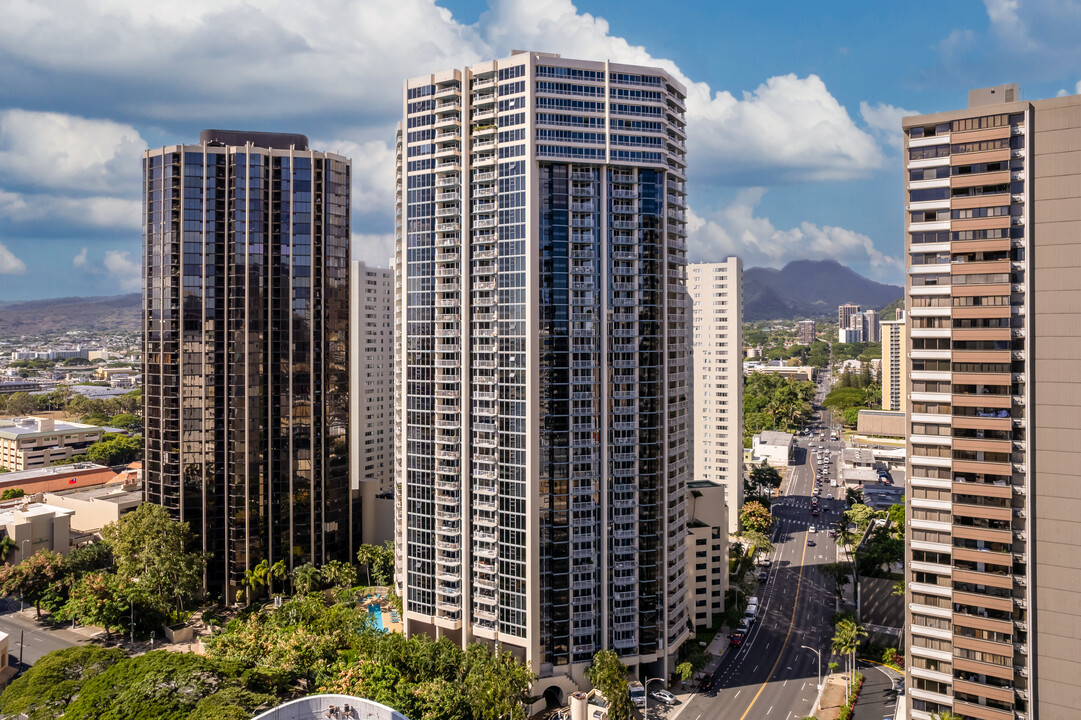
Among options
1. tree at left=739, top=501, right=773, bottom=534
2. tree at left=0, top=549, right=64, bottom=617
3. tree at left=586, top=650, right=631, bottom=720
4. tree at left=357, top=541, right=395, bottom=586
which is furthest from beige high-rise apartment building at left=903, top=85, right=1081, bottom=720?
tree at left=0, top=549, right=64, bottom=617

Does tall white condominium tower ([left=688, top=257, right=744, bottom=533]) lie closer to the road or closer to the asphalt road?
the asphalt road

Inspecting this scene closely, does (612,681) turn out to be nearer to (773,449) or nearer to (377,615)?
(377,615)

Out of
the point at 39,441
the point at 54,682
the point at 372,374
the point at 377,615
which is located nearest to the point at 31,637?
the point at 54,682

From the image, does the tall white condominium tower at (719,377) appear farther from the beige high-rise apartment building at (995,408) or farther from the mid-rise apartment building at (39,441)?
the mid-rise apartment building at (39,441)

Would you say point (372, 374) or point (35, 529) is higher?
point (372, 374)

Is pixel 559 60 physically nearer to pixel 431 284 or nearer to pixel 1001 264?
pixel 431 284

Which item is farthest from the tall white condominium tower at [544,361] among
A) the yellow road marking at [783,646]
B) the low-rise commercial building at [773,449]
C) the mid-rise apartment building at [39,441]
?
the mid-rise apartment building at [39,441]

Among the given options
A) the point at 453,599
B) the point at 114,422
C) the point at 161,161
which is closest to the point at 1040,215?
the point at 453,599
